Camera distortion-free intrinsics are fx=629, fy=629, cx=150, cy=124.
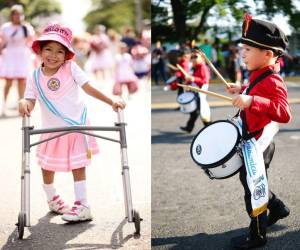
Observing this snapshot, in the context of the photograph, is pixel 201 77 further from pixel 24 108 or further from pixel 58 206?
pixel 58 206

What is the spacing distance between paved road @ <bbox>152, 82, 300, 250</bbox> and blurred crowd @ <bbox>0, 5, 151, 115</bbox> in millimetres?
931

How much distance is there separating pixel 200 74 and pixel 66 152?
2.56 ft

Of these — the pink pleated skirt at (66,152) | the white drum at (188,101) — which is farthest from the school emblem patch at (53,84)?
the white drum at (188,101)

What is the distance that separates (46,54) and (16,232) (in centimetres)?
88

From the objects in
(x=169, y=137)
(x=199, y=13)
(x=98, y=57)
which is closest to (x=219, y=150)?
(x=199, y=13)

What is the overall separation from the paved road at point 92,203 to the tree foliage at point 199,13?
37.9 inches

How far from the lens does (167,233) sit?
2908 millimetres

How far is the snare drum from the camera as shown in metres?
2.49

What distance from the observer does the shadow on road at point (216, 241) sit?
262 cm

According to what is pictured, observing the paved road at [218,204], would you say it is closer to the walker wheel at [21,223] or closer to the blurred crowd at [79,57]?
the walker wheel at [21,223]

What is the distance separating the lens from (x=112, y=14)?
72.9 meters

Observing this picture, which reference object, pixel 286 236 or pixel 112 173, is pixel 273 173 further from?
pixel 112 173

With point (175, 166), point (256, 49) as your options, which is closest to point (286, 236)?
point (256, 49)

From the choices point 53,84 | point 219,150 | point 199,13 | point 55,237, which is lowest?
point 55,237
